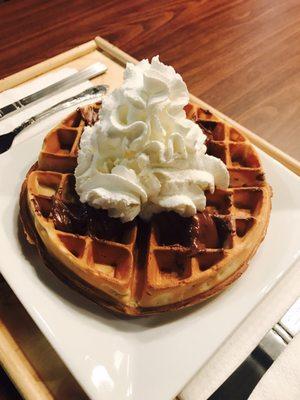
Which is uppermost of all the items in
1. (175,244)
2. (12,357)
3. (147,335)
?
(175,244)

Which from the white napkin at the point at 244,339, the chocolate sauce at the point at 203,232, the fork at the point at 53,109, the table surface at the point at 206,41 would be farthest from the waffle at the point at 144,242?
the table surface at the point at 206,41

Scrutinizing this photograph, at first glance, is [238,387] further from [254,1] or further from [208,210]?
[254,1]

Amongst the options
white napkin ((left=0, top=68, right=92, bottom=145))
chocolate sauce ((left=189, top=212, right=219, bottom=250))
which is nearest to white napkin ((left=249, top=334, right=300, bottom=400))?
chocolate sauce ((left=189, top=212, right=219, bottom=250))

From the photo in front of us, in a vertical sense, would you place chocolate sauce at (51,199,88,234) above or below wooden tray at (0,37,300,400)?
above

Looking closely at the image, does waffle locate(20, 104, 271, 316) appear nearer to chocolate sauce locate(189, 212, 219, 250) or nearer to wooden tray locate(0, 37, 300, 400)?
chocolate sauce locate(189, 212, 219, 250)

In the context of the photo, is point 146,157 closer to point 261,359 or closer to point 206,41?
point 261,359

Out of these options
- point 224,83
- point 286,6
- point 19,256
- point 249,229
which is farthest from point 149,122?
point 286,6

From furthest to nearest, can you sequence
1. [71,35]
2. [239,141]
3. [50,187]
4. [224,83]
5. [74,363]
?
[71,35], [224,83], [239,141], [50,187], [74,363]
